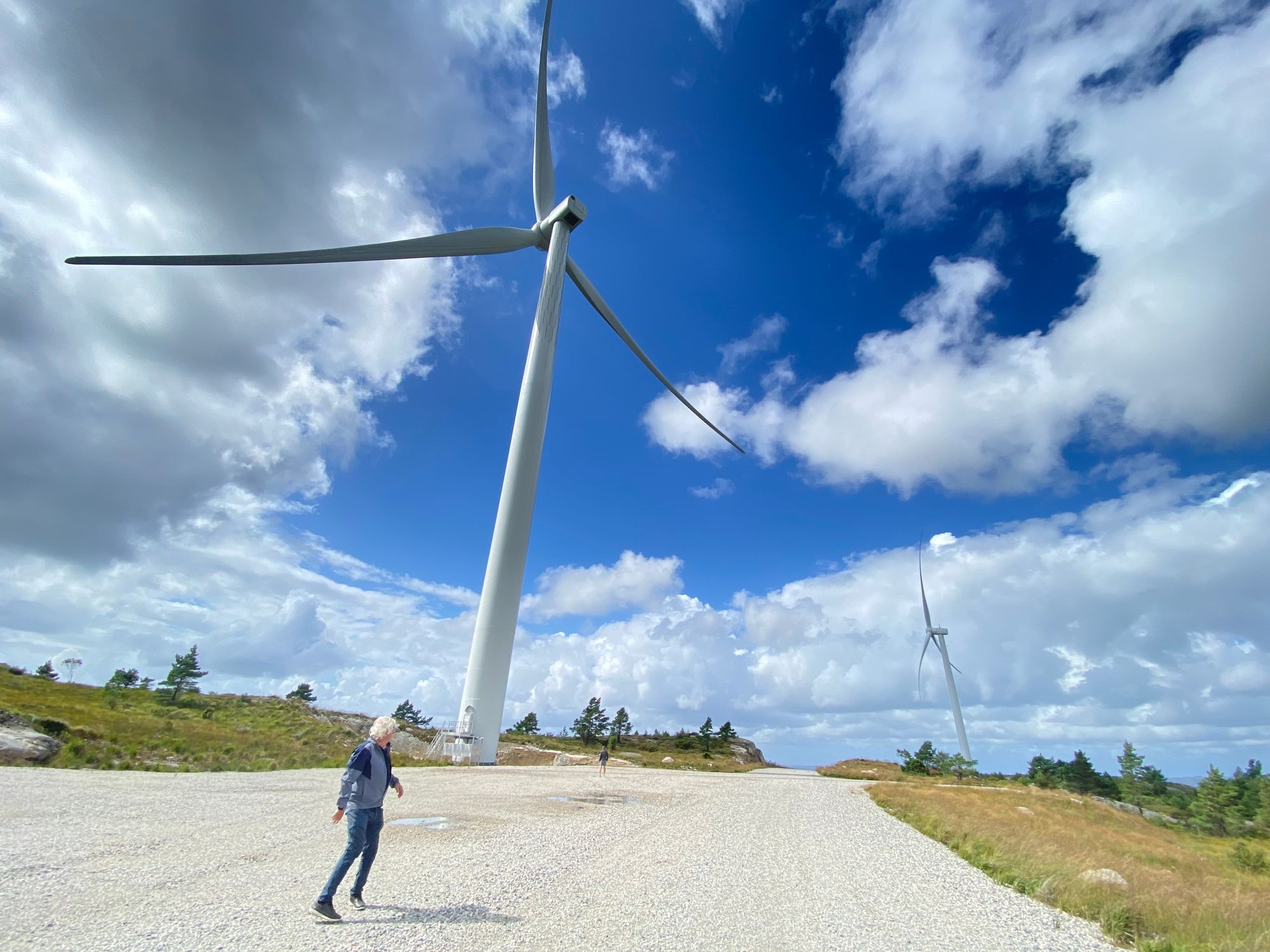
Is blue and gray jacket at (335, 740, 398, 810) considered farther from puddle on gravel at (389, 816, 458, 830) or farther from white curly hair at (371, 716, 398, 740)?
puddle on gravel at (389, 816, 458, 830)

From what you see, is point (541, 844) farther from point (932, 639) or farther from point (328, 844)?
point (932, 639)

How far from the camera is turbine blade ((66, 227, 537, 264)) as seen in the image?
33.6 meters

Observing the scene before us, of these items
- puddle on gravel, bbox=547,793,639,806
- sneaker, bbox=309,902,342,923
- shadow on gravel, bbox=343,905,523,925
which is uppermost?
puddle on gravel, bbox=547,793,639,806

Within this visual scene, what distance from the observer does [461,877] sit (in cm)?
909

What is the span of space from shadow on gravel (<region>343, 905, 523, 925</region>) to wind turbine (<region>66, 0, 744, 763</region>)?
85.8 ft

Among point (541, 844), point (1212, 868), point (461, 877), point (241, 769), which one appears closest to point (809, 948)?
point (461, 877)

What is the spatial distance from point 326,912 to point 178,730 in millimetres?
33840

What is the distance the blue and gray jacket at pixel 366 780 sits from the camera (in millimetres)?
7363

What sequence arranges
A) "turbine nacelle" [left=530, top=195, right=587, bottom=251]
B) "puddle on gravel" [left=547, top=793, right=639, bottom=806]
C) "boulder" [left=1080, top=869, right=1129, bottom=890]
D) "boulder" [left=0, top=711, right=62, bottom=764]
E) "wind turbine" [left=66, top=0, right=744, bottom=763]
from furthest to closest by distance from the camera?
"turbine nacelle" [left=530, top=195, right=587, bottom=251], "wind turbine" [left=66, top=0, right=744, bottom=763], "boulder" [left=0, top=711, right=62, bottom=764], "puddle on gravel" [left=547, top=793, right=639, bottom=806], "boulder" [left=1080, top=869, right=1129, bottom=890]

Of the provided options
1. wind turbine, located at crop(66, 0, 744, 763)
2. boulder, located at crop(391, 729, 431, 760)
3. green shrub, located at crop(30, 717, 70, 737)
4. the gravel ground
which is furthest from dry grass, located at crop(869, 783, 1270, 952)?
green shrub, located at crop(30, 717, 70, 737)

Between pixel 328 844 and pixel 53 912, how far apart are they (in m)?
4.61

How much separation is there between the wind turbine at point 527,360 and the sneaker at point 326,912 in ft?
87.4

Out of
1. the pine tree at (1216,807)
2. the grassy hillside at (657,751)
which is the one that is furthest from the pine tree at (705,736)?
the pine tree at (1216,807)

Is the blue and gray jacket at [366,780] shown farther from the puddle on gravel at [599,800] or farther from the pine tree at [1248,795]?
the pine tree at [1248,795]
